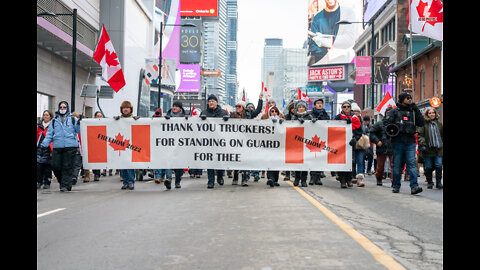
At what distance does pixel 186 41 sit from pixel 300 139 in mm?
107084

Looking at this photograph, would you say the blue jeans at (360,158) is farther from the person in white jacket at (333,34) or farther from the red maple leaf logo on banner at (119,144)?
the person in white jacket at (333,34)

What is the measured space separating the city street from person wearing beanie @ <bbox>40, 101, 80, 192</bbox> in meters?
1.42

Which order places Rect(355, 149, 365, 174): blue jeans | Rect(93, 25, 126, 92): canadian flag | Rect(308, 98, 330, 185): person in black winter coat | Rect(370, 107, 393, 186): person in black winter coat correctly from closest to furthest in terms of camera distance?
Rect(308, 98, 330, 185): person in black winter coat → Rect(355, 149, 365, 174): blue jeans → Rect(370, 107, 393, 186): person in black winter coat → Rect(93, 25, 126, 92): canadian flag

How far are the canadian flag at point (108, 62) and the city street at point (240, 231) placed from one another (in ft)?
28.5

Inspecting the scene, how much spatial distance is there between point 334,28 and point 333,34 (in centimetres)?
126

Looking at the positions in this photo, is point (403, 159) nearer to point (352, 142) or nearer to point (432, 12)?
point (352, 142)

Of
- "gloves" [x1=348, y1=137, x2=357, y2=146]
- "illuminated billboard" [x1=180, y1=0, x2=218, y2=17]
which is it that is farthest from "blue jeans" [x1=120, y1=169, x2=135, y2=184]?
"illuminated billboard" [x1=180, y1=0, x2=218, y2=17]

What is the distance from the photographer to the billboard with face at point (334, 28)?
4611 inches

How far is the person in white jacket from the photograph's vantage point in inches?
4611

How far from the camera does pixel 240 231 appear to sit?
6.40m

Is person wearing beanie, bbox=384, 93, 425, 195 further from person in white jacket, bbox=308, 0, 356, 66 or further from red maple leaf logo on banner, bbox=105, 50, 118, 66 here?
person in white jacket, bbox=308, 0, 356, 66

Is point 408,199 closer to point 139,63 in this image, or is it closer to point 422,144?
point 422,144
